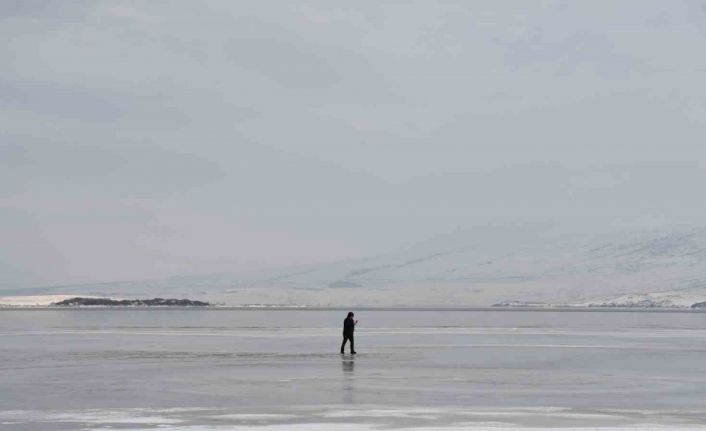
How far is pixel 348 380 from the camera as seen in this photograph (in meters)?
32.6

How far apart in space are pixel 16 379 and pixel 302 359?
469 inches

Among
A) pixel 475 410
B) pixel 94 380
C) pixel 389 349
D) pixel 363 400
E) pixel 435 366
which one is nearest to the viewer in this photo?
→ pixel 475 410

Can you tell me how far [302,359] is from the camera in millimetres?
41906

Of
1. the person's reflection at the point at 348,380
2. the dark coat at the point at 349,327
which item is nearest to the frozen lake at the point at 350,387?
the person's reflection at the point at 348,380

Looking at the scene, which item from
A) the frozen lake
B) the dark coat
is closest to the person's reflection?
the frozen lake

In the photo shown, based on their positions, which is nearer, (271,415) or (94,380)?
(271,415)

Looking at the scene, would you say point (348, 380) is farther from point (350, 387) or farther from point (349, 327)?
point (349, 327)

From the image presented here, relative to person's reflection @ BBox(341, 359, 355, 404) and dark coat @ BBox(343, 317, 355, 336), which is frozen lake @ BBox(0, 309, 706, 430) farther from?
dark coat @ BBox(343, 317, 355, 336)

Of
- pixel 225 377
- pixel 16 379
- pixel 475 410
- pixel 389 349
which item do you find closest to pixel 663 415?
pixel 475 410

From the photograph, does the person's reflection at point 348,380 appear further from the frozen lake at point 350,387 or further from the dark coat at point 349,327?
the dark coat at point 349,327

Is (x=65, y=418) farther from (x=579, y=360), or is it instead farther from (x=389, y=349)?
(x=389, y=349)

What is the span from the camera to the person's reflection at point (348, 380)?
27.6 metres

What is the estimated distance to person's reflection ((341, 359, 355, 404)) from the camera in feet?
90.5

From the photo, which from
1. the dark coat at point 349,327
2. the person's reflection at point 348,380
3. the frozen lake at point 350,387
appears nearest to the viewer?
the frozen lake at point 350,387
